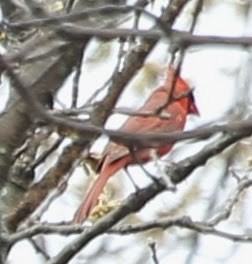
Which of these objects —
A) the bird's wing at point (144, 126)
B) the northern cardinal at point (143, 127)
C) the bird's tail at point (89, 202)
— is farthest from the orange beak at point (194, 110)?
the bird's tail at point (89, 202)

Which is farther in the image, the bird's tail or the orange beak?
the orange beak

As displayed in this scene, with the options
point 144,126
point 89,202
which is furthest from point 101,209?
point 144,126

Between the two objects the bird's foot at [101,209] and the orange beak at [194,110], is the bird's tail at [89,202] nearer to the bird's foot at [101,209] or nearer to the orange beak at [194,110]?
the bird's foot at [101,209]

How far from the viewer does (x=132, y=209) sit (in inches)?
130

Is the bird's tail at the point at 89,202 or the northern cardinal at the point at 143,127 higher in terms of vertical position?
the bird's tail at the point at 89,202

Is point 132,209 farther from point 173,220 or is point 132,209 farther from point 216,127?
point 216,127

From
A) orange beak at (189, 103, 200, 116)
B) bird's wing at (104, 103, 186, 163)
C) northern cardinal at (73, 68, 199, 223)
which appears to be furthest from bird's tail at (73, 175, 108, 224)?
orange beak at (189, 103, 200, 116)

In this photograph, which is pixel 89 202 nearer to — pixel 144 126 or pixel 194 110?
pixel 144 126

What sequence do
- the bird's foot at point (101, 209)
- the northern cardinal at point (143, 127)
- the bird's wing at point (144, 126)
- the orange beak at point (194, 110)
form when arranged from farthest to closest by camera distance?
the orange beak at point (194, 110) < the bird's wing at point (144, 126) < the northern cardinal at point (143, 127) < the bird's foot at point (101, 209)

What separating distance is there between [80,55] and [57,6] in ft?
1.03

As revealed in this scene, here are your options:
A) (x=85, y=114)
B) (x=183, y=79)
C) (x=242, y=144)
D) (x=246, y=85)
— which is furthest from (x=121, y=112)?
(x=242, y=144)

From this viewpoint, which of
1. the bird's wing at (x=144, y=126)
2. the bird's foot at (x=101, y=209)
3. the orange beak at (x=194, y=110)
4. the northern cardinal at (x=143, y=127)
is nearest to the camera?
the bird's foot at (x=101, y=209)

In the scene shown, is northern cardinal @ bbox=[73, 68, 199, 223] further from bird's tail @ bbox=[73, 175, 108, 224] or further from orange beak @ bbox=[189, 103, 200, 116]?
orange beak @ bbox=[189, 103, 200, 116]

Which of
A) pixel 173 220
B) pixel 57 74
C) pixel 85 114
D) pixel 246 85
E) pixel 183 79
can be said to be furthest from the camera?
pixel 183 79
